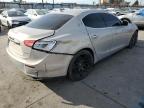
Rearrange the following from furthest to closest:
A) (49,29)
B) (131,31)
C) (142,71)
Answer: (131,31) < (142,71) < (49,29)

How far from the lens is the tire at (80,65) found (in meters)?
4.11

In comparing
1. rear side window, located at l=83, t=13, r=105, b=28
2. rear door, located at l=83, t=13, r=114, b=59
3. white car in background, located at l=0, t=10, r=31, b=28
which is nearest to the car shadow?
rear door, located at l=83, t=13, r=114, b=59

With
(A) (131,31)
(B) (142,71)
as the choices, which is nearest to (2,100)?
(B) (142,71)

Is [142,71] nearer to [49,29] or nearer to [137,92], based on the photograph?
[137,92]

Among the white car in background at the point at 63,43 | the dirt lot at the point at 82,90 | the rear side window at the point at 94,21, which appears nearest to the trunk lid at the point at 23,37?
the white car in background at the point at 63,43

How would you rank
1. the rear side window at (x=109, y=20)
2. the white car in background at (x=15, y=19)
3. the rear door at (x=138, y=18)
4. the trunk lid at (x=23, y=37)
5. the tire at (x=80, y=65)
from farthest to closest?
the white car in background at (x=15, y=19), the rear door at (x=138, y=18), the rear side window at (x=109, y=20), the tire at (x=80, y=65), the trunk lid at (x=23, y=37)

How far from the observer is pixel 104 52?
5043mm

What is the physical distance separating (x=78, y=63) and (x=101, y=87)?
29.5 inches

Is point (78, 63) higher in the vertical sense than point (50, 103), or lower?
higher

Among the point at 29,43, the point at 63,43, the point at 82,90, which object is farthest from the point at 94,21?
the point at 29,43

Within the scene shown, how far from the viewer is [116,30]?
551 centimetres

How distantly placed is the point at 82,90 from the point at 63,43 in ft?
3.54

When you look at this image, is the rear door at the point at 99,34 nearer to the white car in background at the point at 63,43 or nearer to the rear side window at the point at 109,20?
the white car in background at the point at 63,43

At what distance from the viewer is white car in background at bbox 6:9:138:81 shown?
3621mm
